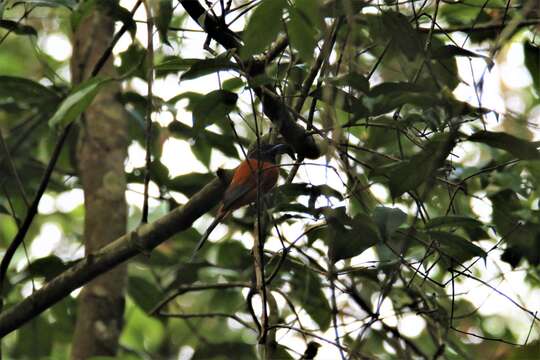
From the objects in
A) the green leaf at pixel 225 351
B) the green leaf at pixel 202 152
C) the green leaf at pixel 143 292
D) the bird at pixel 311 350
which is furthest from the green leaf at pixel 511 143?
the green leaf at pixel 143 292

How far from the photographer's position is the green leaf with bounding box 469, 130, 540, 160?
75.9 inches

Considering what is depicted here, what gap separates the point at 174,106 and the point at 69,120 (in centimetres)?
115

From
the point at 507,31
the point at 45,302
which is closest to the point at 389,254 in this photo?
the point at 507,31

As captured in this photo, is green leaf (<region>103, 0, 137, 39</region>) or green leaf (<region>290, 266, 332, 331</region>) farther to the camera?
green leaf (<region>290, 266, 332, 331</region>)

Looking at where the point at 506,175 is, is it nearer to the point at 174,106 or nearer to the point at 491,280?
the point at 491,280

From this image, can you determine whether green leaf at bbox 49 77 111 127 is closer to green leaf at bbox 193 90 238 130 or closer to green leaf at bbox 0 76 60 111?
green leaf at bbox 193 90 238 130

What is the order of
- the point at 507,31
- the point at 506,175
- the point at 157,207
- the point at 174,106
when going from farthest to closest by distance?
the point at 157,207
the point at 174,106
the point at 506,175
the point at 507,31

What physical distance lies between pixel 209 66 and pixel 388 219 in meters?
0.61

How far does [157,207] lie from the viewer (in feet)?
13.5

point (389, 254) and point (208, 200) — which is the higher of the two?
point (208, 200)

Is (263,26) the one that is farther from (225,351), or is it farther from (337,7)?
(225,351)

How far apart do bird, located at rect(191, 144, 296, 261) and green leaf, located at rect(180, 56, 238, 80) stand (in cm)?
25

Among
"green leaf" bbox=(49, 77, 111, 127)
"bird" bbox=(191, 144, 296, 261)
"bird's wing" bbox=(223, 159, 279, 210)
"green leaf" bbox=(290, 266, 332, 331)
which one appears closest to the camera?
"green leaf" bbox=(49, 77, 111, 127)

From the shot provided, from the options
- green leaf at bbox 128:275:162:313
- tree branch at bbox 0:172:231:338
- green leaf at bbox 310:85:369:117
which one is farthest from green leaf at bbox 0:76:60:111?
green leaf at bbox 310:85:369:117
